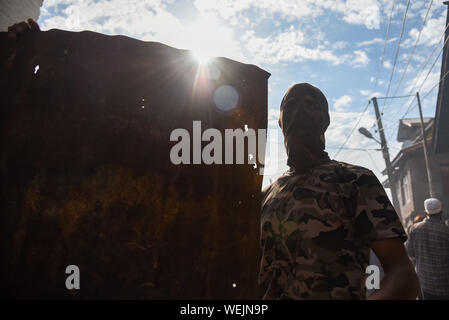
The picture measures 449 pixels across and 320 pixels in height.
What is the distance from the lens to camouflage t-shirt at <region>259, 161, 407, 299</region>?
118cm

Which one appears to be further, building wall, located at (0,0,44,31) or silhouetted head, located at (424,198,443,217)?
silhouetted head, located at (424,198,443,217)

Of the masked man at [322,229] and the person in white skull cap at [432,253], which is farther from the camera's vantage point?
the person in white skull cap at [432,253]

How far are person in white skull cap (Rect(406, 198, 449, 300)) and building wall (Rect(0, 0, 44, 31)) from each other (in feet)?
16.0

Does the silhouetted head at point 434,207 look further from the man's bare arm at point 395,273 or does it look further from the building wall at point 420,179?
the building wall at point 420,179

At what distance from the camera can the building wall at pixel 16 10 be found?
1.97 meters

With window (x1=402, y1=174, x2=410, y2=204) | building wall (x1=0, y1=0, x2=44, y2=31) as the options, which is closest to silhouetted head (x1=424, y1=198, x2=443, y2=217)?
building wall (x1=0, y1=0, x2=44, y2=31)

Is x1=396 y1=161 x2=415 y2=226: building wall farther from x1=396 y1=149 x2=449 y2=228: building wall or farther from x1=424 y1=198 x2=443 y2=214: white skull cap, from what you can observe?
x1=424 y1=198 x2=443 y2=214: white skull cap

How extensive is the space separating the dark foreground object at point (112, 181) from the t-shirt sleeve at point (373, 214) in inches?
16.9

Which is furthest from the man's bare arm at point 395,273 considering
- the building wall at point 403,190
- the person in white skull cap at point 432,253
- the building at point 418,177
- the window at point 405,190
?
the window at point 405,190

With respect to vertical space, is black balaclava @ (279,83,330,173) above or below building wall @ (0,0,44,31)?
below
